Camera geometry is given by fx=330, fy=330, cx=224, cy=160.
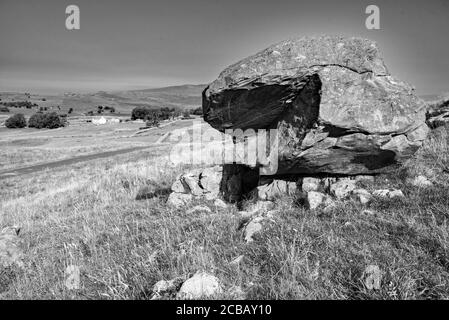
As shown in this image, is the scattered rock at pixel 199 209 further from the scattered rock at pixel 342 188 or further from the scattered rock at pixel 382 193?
the scattered rock at pixel 382 193

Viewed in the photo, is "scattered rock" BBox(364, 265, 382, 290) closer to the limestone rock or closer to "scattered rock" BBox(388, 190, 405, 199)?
"scattered rock" BBox(388, 190, 405, 199)

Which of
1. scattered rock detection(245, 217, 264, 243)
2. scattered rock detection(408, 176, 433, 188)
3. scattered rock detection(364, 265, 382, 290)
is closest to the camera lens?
scattered rock detection(364, 265, 382, 290)

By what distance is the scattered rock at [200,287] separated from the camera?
4047mm

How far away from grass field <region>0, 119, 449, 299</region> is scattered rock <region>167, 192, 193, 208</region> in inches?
30.9

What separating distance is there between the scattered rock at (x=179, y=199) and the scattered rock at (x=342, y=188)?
12.6 ft

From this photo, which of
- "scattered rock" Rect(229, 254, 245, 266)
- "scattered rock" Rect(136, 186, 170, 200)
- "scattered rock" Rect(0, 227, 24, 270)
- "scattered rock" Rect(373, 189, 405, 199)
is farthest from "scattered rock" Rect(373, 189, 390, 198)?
"scattered rock" Rect(0, 227, 24, 270)

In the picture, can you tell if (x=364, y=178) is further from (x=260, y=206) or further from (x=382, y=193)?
(x=260, y=206)

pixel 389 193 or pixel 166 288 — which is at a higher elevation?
pixel 389 193

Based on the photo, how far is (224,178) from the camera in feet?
33.3

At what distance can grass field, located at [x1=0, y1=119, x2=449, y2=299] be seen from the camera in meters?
4.02

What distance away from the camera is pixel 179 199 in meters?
9.54

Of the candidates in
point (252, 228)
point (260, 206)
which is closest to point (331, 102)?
point (260, 206)

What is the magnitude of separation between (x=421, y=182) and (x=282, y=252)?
13.8 ft

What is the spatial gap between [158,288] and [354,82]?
6.10 meters
